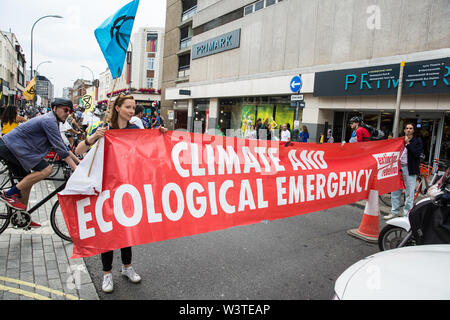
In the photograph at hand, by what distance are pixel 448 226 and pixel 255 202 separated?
6.95 feet

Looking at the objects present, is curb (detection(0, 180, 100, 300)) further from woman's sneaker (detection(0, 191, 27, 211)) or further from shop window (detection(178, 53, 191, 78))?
shop window (detection(178, 53, 191, 78))

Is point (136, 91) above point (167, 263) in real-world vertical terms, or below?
above

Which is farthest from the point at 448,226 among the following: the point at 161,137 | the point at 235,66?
the point at 235,66

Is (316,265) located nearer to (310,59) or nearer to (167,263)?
(167,263)

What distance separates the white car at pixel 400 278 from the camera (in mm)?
1895

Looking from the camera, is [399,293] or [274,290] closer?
[399,293]

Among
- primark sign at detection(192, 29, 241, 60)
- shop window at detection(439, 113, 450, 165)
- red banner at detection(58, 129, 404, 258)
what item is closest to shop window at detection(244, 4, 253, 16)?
primark sign at detection(192, 29, 241, 60)

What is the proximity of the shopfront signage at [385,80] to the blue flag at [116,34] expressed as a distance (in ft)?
41.6

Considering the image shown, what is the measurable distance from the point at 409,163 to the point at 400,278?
17.1 ft

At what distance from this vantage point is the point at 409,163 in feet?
21.1

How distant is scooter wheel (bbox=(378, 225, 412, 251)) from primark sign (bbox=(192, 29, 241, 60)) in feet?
70.8

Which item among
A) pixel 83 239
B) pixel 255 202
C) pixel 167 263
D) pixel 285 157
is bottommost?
pixel 167 263

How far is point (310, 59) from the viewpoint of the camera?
696 inches

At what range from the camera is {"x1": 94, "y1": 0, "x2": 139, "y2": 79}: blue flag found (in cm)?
284
